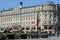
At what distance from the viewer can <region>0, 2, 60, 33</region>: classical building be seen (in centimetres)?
10988

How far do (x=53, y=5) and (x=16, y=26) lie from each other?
23.3 m

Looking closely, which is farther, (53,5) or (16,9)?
(16,9)

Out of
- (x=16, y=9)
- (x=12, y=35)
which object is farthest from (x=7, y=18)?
(x=12, y=35)

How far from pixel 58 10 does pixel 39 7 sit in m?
8.75

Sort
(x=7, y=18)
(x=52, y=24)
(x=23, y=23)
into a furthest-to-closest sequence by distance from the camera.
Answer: (x=7, y=18) < (x=23, y=23) < (x=52, y=24)

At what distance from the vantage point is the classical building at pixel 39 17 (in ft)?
360

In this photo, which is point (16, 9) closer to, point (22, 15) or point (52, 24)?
point (22, 15)

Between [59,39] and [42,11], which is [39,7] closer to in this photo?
[42,11]

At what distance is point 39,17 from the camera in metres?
112

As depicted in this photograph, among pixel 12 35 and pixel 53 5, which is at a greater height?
pixel 53 5

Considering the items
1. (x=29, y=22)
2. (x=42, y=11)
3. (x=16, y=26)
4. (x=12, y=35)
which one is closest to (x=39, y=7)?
(x=42, y=11)

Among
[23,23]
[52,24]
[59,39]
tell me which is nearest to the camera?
[59,39]

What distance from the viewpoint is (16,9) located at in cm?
12412

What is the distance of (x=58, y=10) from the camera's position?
4427 inches
